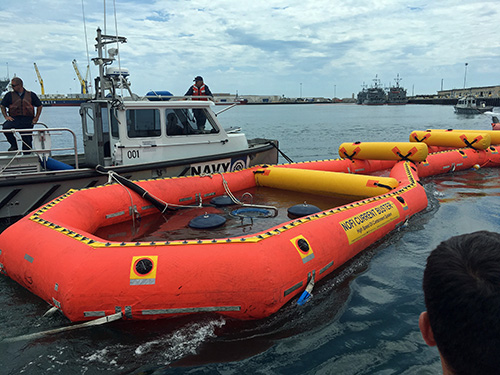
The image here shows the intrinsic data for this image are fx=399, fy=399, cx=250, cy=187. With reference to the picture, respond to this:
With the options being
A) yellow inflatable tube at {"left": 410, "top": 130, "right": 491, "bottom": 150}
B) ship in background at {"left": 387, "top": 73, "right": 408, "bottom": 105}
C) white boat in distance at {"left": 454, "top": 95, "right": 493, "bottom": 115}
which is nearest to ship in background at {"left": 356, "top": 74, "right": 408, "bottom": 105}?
ship in background at {"left": 387, "top": 73, "right": 408, "bottom": 105}

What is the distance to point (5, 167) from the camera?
21.2ft

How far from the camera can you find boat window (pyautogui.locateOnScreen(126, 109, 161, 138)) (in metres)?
7.68

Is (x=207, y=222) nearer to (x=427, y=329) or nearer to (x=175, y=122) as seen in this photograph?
(x=175, y=122)

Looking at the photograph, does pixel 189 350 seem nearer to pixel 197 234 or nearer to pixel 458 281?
pixel 197 234

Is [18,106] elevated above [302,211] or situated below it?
above

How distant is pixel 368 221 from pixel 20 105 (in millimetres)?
6750

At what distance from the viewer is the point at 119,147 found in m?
7.57

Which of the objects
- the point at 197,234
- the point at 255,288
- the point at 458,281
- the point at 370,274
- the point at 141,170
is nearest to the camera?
the point at 458,281

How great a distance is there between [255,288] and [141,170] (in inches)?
173

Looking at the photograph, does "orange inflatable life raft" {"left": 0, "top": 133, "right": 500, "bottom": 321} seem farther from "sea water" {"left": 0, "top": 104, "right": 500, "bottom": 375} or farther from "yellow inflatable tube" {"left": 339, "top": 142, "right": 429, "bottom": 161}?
"yellow inflatable tube" {"left": 339, "top": 142, "right": 429, "bottom": 161}

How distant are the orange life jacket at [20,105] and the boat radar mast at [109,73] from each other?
1.29m

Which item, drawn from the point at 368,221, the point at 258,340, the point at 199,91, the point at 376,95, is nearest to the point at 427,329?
the point at 258,340

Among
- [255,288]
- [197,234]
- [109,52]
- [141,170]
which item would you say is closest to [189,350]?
A: [255,288]

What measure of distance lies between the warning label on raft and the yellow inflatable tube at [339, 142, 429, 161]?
141 inches
